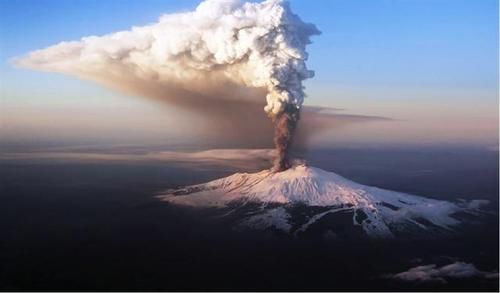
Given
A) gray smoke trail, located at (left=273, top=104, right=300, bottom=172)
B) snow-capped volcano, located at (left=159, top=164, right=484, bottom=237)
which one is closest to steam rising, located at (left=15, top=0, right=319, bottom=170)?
gray smoke trail, located at (left=273, top=104, right=300, bottom=172)

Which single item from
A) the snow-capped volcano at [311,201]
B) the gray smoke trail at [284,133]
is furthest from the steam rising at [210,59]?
the snow-capped volcano at [311,201]

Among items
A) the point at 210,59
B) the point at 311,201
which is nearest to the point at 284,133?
the point at 311,201

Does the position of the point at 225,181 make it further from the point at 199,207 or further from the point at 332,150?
the point at 332,150

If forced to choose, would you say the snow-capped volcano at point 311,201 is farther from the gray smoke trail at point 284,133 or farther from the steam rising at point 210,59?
the steam rising at point 210,59

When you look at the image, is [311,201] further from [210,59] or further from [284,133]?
[210,59]

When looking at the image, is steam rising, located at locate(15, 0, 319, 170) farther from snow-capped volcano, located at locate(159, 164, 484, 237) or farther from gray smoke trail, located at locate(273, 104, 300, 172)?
snow-capped volcano, located at locate(159, 164, 484, 237)

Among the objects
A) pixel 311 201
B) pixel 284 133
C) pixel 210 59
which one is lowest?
pixel 311 201
